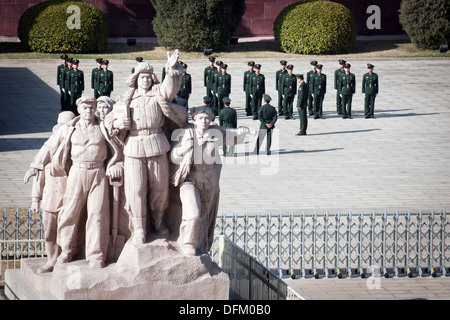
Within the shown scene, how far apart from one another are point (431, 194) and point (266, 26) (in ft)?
65.2

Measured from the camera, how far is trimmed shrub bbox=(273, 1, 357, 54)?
3159cm

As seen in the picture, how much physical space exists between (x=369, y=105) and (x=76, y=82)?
7412 millimetres

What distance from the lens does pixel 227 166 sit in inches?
744

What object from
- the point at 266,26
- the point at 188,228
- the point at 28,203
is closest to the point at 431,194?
the point at 28,203

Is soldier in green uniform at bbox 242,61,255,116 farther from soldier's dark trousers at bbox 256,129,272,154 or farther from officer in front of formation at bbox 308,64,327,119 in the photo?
soldier's dark trousers at bbox 256,129,272,154

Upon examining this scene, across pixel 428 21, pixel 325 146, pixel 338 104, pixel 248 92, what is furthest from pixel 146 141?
pixel 428 21

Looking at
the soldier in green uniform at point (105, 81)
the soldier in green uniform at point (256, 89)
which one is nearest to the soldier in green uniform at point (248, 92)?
the soldier in green uniform at point (256, 89)

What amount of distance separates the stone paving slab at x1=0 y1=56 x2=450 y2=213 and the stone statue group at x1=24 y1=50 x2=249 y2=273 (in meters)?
5.63

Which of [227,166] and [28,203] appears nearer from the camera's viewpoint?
[28,203]

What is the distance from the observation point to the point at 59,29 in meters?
30.8

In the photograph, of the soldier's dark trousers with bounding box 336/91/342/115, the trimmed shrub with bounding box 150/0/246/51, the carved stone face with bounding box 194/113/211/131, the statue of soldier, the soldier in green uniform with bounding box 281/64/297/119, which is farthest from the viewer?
the trimmed shrub with bounding box 150/0/246/51

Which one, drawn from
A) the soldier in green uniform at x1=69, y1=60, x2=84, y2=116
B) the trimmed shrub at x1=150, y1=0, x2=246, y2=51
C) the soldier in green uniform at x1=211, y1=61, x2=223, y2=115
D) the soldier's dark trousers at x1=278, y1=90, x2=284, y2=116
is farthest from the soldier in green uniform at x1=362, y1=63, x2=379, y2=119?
the trimmed shrub at x1=150, y1=0, x2=246, y2=51

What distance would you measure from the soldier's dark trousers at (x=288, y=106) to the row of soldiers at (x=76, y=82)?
4.40 meters

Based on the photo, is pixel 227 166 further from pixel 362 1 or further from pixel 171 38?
pixel 362 1
